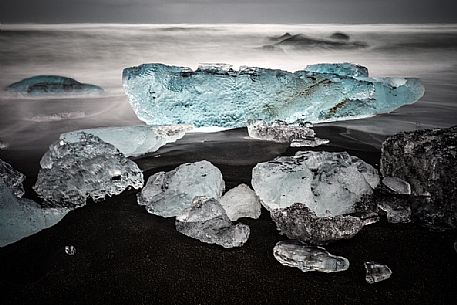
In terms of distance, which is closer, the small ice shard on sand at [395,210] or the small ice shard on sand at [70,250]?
the small ice shard on sand at [70,250]

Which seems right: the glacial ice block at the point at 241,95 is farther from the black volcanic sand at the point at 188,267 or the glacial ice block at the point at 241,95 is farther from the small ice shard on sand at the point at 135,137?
the black volcanic sand at the point at 188,267

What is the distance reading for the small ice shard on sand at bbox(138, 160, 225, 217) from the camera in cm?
212

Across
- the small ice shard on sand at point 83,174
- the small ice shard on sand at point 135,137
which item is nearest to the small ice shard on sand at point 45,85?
the small ice shard on sand at point 135,137

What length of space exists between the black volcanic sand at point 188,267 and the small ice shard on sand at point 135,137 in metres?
0.58

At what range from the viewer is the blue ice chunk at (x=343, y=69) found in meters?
3.07

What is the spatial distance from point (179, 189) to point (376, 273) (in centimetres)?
101

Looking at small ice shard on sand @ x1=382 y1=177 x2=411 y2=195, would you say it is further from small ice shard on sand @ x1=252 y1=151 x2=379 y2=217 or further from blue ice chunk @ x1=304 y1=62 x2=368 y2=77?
blue ice chunk @ x1=304 y1=62 x2=368 y2=77

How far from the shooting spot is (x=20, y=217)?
1.92 metres

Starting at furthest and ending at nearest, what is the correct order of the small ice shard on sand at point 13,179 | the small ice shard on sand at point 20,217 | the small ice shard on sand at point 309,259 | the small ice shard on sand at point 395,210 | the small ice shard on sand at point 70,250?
1. the small ice shard on sand at point 13,179
2. the small ice shard on sand at point 395,210
3. the small ice shard on sand at point 20,217
4. the small ice shard on sand at point 70,250
5. the small ice shard on sand at point 309,259

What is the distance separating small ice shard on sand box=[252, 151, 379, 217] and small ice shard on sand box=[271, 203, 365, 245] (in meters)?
0.13

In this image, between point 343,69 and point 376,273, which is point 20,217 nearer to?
point 376,273

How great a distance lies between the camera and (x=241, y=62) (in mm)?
2986

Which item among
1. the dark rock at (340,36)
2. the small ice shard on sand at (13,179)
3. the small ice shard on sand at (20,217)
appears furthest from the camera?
the dark rock at (340,36)

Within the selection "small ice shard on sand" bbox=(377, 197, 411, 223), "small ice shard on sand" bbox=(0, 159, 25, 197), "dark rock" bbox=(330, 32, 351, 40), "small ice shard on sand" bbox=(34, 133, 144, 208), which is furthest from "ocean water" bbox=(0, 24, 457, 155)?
"small ice shard on sand" bbox=(377, 197, 411, 223)
